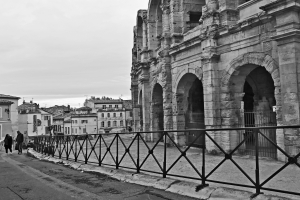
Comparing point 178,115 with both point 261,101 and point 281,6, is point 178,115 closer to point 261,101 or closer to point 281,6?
point 261,101

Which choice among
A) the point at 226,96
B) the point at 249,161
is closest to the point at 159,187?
the point at 249,161

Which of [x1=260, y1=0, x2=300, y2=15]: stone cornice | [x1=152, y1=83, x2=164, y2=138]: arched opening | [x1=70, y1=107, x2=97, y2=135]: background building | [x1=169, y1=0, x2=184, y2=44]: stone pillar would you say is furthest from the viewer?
[x1=70, y1=107, x2=97, y2=135]: background building

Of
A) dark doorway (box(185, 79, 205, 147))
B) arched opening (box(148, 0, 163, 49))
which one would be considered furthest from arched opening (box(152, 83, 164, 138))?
arched opening (box(148, 0, 163, 49))

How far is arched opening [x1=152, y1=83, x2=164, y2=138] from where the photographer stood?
17.3 meters

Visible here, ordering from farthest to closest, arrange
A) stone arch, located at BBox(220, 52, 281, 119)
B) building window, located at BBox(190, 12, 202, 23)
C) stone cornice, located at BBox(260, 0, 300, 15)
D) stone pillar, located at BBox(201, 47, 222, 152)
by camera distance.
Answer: building window, located at BBox(190, 12, 202, 23), stone pillar, located at BBox(201, 47, 222, 152), stone arch, located at BBox(220, 52, 281, 119), stone cornice, located at BBox(260, 0, 300, 15)

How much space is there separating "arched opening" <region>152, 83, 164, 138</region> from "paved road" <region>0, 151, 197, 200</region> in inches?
396

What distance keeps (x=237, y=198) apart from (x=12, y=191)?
4.44 metres

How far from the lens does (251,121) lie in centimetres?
1150

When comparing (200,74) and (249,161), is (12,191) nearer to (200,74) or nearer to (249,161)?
(249,161)

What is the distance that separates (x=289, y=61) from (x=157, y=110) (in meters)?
10.1

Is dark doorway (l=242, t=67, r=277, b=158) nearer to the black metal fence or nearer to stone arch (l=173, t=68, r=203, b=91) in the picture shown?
the black metal fence

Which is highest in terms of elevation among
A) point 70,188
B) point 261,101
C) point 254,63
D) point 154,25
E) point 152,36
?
point 154,25

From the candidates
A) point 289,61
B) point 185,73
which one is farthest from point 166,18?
point 289,61

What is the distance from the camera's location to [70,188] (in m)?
5.78
